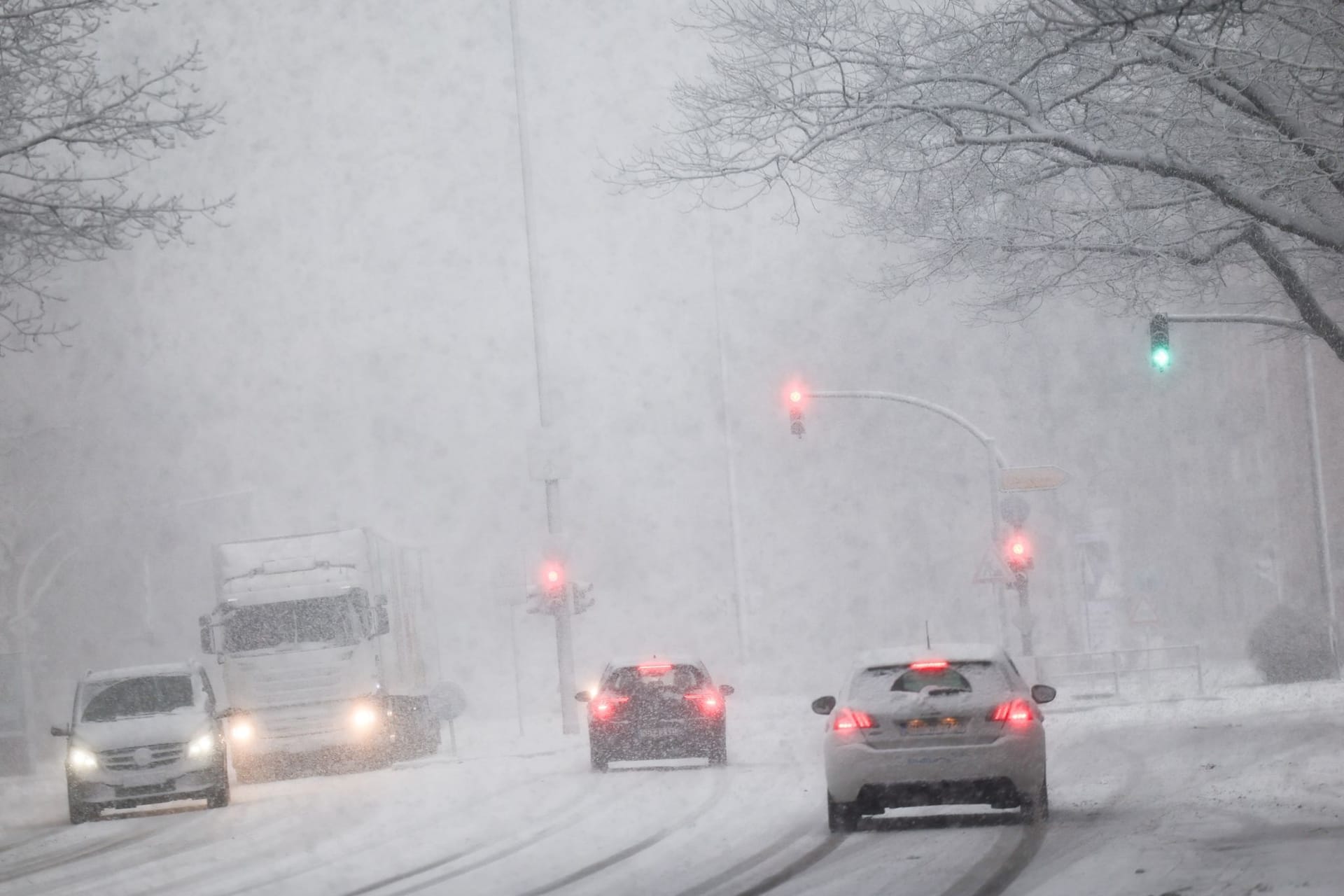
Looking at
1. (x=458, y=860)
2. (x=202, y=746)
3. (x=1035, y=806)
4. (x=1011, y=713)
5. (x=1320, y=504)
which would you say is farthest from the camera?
(x=1320, y=504)

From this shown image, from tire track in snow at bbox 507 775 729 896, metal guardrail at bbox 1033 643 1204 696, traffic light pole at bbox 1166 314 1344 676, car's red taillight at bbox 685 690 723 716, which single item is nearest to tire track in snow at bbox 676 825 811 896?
tire track in snow at bbox 507 775 729 896

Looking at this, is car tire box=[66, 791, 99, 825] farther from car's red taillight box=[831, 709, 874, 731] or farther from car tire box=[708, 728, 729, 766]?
car's red taillight box=[831, 709, 874, 731]

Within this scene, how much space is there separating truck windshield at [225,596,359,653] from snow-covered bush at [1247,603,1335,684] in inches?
675

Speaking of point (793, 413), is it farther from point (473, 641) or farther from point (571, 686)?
point (473, 641)

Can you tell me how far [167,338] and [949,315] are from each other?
5360 cm

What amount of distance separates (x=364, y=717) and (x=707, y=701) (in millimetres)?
6572

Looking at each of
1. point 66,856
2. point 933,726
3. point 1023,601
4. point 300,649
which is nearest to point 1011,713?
point 933,726

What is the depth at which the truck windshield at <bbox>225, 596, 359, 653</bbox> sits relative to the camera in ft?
95.4

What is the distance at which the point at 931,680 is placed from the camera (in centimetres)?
1521

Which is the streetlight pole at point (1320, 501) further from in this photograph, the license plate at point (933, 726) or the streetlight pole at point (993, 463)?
the license plate at point (933, 726)

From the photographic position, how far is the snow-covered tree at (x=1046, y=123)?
53.0 ft

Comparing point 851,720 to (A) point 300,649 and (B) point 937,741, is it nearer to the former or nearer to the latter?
(B) point 937,741

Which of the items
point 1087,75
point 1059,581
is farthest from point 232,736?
point 1059,581

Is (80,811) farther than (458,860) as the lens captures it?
Yes
